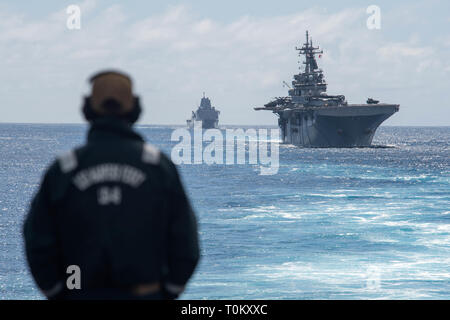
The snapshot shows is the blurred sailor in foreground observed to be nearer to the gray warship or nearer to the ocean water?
the ocean water

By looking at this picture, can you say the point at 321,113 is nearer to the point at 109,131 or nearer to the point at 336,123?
the point at 336,123

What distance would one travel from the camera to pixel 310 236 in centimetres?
3916

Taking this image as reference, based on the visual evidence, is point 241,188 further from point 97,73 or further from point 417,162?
point 97,73

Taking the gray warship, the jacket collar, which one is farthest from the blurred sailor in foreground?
the gray warship

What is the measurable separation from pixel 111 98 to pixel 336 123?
102 meters

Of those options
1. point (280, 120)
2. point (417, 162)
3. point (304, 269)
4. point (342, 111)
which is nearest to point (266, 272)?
point (304, 269)

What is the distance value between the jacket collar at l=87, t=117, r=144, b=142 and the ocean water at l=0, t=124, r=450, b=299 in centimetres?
2305

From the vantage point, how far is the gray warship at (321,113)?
328 ft

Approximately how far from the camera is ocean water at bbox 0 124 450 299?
91.9 feet

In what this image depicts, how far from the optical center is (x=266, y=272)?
3069cm

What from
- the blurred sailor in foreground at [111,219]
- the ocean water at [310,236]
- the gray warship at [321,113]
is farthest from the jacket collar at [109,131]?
the gray warship at [321,113]

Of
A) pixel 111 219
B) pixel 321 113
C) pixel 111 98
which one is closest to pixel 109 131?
pixel 111 98
